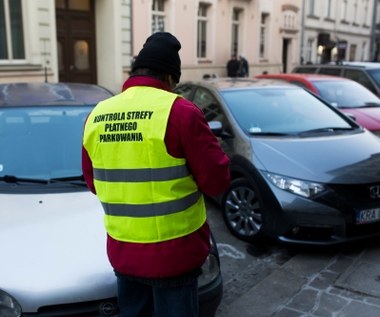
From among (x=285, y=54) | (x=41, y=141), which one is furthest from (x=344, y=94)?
(x=285, y=54)

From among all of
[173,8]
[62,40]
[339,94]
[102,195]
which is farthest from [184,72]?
[102,195]

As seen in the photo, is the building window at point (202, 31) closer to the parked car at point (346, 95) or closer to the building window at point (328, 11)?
the parked car at point (346, 95)

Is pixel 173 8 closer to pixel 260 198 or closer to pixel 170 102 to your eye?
pixel 260 198

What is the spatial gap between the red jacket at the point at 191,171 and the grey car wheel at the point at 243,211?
99.9 inches

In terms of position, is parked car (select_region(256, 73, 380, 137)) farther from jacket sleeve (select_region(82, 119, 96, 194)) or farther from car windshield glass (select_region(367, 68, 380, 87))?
jacket sleeve (select_region(82, 119, 96, 194))

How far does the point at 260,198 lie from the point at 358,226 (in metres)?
0.87

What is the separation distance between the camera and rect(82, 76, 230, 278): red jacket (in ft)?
6.24

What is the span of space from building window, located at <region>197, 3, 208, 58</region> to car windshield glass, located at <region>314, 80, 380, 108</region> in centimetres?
1158

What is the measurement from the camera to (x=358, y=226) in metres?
4.24

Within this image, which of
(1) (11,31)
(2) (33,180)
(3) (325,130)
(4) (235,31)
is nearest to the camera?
(2) (33,180)

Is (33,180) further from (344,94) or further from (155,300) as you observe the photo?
(344,94)

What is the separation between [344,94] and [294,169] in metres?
4.54

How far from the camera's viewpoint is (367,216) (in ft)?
13.9

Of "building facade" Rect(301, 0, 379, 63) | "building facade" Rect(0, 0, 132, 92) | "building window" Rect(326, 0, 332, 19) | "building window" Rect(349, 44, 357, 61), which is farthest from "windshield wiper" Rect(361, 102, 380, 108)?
"building window" Rect(349, 44, 357, 61)
